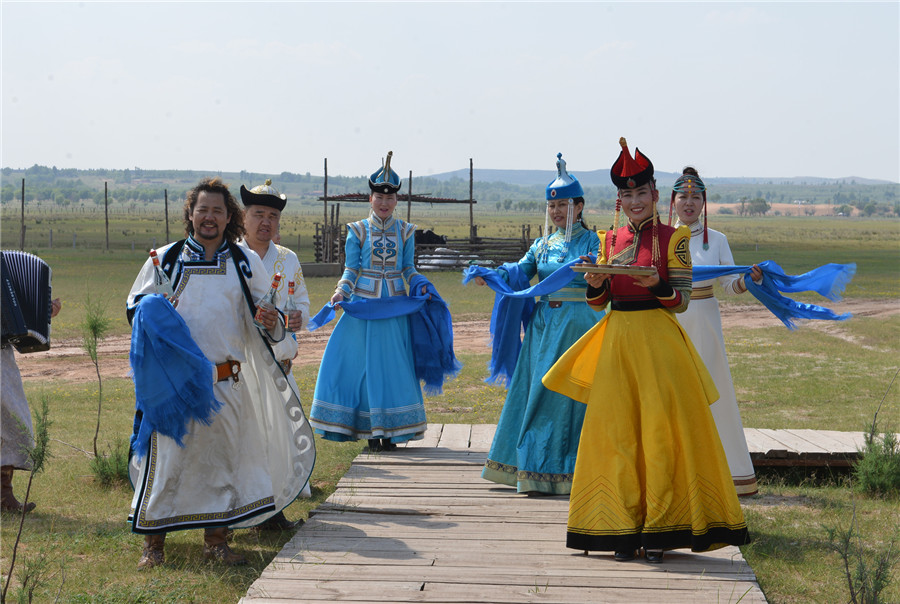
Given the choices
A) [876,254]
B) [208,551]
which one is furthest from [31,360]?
[876,254]

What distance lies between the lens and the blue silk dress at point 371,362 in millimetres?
7184

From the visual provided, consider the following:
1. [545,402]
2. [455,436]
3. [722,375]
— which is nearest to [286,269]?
[545,402]

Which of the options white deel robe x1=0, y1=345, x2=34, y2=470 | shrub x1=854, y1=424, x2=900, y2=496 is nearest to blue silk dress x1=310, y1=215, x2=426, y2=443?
white deel robe x1=0, y1=345, x2=34, y2=470

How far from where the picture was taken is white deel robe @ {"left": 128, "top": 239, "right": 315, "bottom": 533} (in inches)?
189

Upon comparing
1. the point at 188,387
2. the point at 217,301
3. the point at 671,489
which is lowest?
the point at 671,489

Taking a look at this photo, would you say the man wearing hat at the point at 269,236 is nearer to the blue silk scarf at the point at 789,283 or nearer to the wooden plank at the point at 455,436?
the wooden plank at the point at 455,436

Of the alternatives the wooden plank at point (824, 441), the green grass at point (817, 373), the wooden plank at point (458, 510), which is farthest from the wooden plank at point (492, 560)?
the green grass at point (817, 373)

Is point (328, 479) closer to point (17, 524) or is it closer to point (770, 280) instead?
Answer: point (17, 524)

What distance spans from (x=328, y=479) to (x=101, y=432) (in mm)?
3081

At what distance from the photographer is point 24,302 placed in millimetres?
5875

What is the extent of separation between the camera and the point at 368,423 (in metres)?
7.24

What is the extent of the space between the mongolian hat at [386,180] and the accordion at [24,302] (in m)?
2.60

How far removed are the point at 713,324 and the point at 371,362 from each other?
2.61 metres

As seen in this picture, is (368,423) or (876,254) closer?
(368,423)
